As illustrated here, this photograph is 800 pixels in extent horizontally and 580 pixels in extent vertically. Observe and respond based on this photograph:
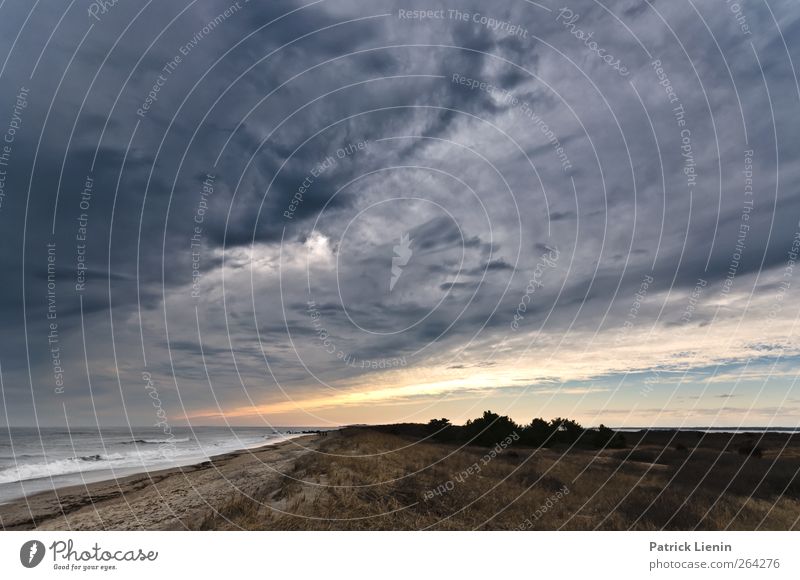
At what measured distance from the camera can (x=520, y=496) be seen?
1898 cm

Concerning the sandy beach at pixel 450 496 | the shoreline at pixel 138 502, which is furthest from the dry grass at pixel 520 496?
the shoreline at pixel 138 502

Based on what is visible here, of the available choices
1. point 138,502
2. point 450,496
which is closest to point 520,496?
point 450,496

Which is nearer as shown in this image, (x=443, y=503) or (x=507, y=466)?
(x=443, y=503)

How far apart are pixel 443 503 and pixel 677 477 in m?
11.9

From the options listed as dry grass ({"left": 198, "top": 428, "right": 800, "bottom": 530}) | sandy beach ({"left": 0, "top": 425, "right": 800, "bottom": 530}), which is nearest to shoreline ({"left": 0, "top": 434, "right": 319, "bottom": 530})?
sandy beach ({"left": 0, "top": 425, "right": 800, "bottom": 530})

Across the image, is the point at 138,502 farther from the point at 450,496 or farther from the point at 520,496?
the point at 520,496

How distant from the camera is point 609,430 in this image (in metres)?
38.1

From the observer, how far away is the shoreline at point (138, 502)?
63.0ft

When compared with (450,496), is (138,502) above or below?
below

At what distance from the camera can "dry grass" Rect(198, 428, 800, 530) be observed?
666 inches

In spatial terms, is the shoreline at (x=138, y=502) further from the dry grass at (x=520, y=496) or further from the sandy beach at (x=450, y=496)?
the dry grass at (x=520, y=496)

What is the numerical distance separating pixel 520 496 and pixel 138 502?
16971 mm

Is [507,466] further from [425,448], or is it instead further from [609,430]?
[609,430]
